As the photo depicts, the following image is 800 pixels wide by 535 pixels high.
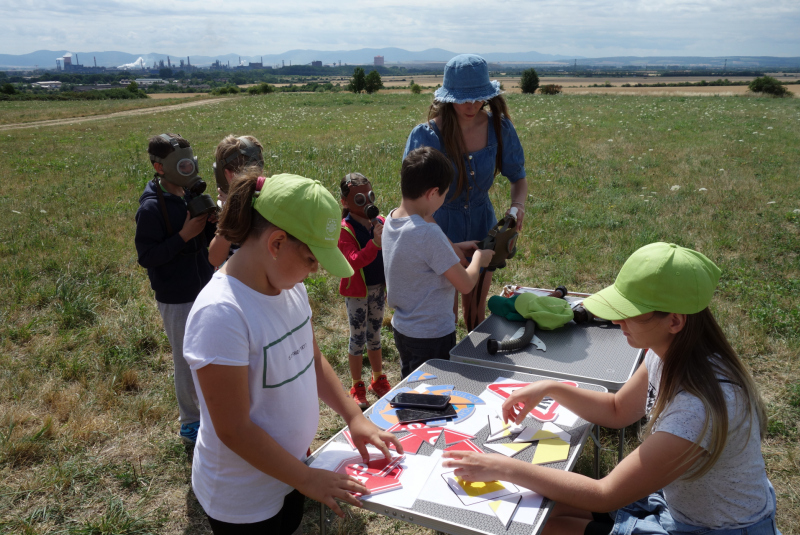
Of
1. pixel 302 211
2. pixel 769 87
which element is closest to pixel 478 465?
pixel 302 211

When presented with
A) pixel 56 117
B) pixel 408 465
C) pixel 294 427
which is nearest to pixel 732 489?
pixel 408 465

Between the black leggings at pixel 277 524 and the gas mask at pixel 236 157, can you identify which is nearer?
the black leggings at pixel 277 524

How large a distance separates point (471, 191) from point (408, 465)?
87.2 inches

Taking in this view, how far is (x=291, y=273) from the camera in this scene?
154cm

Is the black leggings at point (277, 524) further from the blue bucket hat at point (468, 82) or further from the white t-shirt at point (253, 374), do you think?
the blue bucket hat at point (468, 82)

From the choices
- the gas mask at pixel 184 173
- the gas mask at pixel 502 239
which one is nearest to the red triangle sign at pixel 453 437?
the gas mask at pixel 502 239

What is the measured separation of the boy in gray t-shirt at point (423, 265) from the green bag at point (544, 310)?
1.09 feet

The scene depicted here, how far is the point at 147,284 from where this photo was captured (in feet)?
19.4

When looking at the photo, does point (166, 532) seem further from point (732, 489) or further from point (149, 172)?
point (149, 172)

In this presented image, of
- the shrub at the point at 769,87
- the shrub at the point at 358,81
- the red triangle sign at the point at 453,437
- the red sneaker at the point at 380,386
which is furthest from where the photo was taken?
the shrub at the point at 358,81

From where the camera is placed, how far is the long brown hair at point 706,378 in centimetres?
156

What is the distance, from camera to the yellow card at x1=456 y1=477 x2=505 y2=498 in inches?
66.2

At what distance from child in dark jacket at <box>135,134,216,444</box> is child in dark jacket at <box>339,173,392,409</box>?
0.88 metres

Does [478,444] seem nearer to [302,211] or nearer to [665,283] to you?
[665,283]
